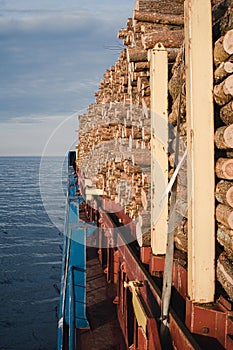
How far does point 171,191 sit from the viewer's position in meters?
3.99

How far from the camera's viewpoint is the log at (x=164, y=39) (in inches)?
211

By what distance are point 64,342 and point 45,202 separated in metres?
67.6

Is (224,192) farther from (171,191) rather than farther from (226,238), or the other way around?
(171,191)

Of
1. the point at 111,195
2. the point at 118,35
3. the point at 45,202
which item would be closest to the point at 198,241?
the point at 118,35

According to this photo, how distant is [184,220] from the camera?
4.79 metres

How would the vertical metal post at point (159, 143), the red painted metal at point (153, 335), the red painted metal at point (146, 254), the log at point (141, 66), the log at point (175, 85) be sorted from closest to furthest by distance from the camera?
the red painted metal at point (153, 335) < the log at point (175, 85) < the vertical metal post at point (159, 143) < the red painted metal at point (146, 254) < the log at point (141, 66)

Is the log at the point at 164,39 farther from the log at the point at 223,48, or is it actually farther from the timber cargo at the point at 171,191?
the log at the point at 223,48

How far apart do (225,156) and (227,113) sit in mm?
445

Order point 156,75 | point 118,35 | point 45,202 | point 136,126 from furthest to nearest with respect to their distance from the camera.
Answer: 1. point 45,202
2. point 118,35
3. point 136,126
4. point 156,75

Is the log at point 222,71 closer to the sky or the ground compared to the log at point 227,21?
closer to the ground

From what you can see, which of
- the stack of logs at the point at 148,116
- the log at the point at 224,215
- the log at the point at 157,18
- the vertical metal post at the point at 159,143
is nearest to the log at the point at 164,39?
the stack of logs at the point at 148,116

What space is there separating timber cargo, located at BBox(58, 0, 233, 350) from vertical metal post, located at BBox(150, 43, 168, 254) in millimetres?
13

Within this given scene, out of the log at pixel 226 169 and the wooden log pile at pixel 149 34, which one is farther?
the wooden log pile at pixel 149 34

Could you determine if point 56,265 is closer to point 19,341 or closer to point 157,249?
point 19,341
